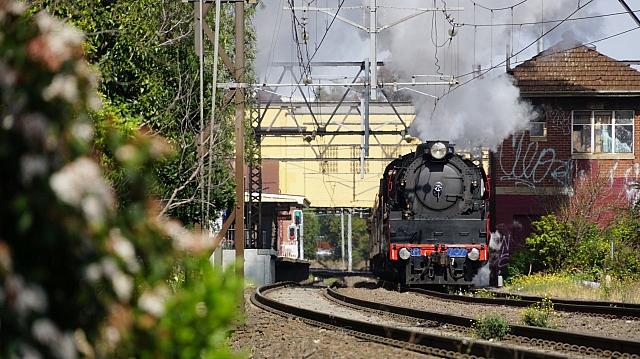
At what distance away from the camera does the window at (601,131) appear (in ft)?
102

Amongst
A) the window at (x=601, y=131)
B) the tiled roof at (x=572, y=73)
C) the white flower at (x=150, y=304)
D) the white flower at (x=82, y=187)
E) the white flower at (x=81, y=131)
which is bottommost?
the white flower at (x=150, y=304)

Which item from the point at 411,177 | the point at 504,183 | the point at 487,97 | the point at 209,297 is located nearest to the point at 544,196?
the point at 504,183

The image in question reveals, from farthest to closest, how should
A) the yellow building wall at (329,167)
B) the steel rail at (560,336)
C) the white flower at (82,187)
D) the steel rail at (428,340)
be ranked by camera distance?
1. the yellow building wall at (329,167)
2. the steel rail at (560,336)
3. the steel rail at (428,340)
4. the white flower at (82,187)

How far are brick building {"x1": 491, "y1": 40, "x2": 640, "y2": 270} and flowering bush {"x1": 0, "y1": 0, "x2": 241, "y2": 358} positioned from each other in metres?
29.5

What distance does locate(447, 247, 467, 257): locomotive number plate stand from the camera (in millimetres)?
20547

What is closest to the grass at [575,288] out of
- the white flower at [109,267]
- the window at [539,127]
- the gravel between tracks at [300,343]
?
the window at [539,127]

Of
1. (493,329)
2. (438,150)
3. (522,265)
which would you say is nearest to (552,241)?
(522,265)

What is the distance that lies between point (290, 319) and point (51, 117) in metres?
12.2

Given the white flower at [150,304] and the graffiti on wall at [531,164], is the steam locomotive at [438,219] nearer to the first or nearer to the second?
the graffiti on wall at [531,164]

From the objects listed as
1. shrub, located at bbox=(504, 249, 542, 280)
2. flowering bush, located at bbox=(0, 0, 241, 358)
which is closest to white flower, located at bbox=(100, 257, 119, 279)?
flowering bush, located at bbox=(0, 0, 241, 358)

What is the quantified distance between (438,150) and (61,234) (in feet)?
61.2

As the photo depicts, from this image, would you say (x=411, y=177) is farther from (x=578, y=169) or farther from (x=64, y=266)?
(x=64, y=266)

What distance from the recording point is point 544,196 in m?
31.0

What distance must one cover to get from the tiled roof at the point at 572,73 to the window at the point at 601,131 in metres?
1.02
